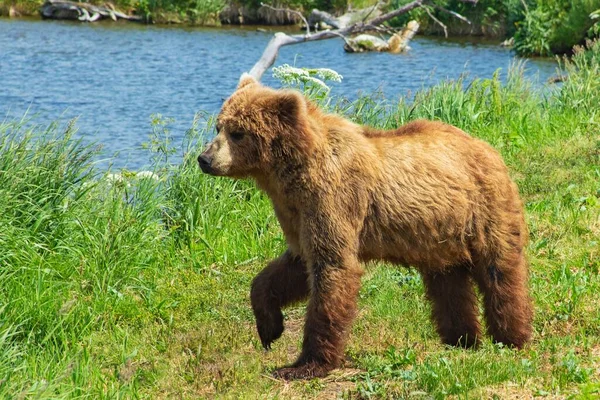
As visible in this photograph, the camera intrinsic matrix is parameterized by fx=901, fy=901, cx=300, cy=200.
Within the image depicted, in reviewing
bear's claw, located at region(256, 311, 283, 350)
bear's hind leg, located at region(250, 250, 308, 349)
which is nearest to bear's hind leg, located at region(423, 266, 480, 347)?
bear's hind leg, located at region(250, 250, 308, 349)

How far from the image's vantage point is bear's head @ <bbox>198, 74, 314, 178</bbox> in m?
5.18

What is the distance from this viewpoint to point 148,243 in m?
7.83

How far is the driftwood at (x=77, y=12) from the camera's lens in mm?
34469

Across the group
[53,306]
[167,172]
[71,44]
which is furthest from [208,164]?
[71,44]

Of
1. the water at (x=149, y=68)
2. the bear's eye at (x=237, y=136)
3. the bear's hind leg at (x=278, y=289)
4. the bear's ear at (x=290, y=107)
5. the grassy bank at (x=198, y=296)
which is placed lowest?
the water at (x=149, y=68)

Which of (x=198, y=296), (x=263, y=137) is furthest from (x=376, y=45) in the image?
(x=263, y=137)

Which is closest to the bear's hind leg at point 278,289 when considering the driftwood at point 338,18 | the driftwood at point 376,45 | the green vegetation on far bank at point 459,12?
the green vegetation on far bank at point 459,12

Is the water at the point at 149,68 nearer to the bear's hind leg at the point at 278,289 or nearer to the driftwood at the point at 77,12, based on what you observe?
the driftwood at the point at 77,12

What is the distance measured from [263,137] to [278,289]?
952mm

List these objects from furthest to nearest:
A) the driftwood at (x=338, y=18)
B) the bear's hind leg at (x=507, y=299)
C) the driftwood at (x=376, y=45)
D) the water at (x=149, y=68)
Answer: the driftwood at (x=338, y=18) → the driftwood at (x=376, y=45) → the water at (x=149, y=68) → the bear's hind leg at (x=507, y=299)

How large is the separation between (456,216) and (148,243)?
3.30m

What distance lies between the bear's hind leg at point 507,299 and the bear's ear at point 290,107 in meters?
1.55

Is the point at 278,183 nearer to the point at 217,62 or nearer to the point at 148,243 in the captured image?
the point at 148,243

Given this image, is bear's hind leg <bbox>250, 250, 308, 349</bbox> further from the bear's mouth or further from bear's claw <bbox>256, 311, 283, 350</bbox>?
the bear's mouth
